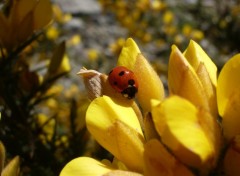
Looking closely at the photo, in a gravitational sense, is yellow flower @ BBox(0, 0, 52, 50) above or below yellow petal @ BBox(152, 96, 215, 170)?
below

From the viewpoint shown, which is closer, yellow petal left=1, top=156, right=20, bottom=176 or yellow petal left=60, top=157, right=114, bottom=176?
yellow petal left=60, top=157, right=114, bottom=176

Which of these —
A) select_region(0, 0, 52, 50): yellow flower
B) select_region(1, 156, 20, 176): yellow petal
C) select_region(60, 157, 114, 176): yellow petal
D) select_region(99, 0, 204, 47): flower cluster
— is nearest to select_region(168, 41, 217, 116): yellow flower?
select_region(60, 157, 114, 176): yellow petal

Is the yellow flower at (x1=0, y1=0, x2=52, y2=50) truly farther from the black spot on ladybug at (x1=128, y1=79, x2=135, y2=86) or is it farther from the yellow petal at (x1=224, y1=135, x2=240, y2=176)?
the yellow petal at (x1=224, y1=135, x2=240, y2=176)

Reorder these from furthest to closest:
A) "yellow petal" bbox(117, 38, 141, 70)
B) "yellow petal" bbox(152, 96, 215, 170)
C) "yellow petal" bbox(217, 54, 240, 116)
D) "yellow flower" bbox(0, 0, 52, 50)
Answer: "yellow flower" bbox(0, 0, 52, 50), "yellow petal" bbox(117, 38, 141, 70), "yellow petal" bbox(217, 54, 240, 116), "yellow petal" bbox(152, 96, 215, 170)

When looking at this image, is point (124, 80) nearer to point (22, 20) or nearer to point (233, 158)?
point (233, 158)

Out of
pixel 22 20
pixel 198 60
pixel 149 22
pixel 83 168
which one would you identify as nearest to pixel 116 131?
pixel 83 168

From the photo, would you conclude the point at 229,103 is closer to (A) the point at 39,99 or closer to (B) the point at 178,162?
(B) the point at 178,162

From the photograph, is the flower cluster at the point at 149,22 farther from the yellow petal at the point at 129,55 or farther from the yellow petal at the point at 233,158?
the yellow petal at the point at 233,158

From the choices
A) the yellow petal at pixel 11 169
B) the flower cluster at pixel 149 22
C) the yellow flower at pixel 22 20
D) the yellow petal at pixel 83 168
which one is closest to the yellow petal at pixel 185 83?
the yellow petal at pixel 83 168
